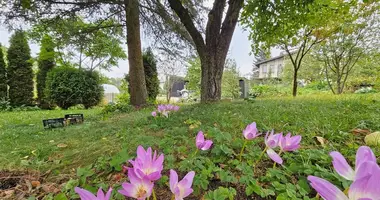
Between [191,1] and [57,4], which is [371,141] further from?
[57,4]

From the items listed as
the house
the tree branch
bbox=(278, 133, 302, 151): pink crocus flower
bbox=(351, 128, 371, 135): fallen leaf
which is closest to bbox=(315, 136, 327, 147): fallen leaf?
bbox=(351, 128, 371, 135): fallen leaf

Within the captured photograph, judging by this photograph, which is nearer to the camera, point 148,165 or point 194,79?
point 148,165

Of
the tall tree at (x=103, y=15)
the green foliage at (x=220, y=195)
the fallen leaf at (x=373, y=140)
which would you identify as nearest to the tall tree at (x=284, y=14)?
the tall tree at (x=103, y=15)

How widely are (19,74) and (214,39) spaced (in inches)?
382

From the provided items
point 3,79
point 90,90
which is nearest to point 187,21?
point 90,90

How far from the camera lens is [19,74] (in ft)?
29.2

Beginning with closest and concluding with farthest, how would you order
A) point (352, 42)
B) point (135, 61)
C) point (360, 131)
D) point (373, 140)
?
point (373, 140)
point (360, 131)
point (135, 61)
point (352, 42)

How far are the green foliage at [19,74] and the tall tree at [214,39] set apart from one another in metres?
8.96

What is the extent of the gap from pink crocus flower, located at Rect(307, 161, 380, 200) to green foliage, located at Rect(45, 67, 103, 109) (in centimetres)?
Result: 890

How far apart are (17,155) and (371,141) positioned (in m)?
2.45

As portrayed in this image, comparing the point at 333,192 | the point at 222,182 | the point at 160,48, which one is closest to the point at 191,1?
the point at 160,48

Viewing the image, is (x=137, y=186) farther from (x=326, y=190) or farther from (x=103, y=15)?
(x=103, y=15)

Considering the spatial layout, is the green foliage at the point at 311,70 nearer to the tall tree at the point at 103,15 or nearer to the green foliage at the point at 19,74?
the tall tree at the point at 103,15

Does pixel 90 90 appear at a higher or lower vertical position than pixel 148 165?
higher
